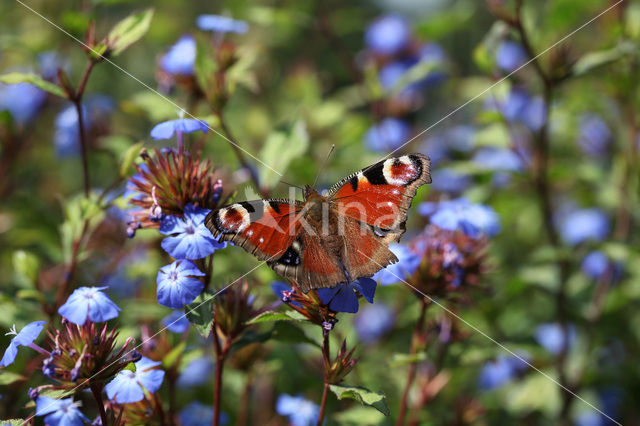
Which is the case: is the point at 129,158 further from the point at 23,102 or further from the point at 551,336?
the point at 551,336

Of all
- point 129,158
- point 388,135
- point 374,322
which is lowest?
point 374,322

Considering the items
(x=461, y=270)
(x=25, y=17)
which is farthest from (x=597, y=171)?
(x=25, y=17)

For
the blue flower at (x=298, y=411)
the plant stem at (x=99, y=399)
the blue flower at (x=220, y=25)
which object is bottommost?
the blue flower at (x=298, y=411)

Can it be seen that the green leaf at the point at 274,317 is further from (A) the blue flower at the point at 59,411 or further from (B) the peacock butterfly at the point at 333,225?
(A) the blue flower at the point at 59,411

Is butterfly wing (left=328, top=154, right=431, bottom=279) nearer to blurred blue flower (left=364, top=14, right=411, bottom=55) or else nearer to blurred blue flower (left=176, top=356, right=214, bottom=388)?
blurred blue flower (left=176, top=356, right=214, bottom=388)

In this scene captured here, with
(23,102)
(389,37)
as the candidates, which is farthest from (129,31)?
(389,37)

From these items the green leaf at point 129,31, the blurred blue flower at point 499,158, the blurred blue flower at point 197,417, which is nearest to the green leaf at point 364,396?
the blurred blue flower at point 197,417
